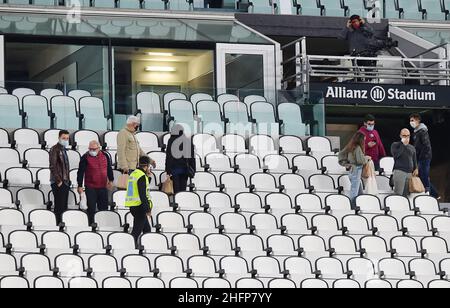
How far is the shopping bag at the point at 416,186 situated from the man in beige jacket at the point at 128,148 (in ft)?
15.3

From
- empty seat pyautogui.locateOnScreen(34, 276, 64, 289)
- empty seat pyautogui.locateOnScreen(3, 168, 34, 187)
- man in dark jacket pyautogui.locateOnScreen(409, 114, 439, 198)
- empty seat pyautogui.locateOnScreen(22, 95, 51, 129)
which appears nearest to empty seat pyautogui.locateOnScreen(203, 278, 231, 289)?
empty seat pyautogui.locateOnScreen(34, 276, 64, 289)

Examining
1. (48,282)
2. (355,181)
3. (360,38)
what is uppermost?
(360,38)

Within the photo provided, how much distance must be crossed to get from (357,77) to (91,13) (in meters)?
5.19

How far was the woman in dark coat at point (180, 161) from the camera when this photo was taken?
73.5ft

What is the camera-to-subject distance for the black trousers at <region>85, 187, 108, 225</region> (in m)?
21.3

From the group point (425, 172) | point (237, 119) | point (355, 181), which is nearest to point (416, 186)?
point (425, 172)

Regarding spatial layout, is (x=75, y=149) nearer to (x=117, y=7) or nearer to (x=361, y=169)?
(x=361, y=169)

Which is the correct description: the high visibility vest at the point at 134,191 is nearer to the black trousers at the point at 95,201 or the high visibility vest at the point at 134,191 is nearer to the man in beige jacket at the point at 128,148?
the black trousers at the point at 95,201

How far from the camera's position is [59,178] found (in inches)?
838

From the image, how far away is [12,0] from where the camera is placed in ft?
95.0

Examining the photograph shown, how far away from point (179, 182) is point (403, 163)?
391 centimetres

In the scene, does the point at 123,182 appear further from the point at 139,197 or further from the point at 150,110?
the point at 150,110

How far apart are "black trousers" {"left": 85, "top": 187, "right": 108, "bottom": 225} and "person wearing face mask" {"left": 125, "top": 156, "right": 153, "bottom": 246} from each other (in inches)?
27.4

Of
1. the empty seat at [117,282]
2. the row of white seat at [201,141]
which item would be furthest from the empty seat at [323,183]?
the empty seat at [117,282]
